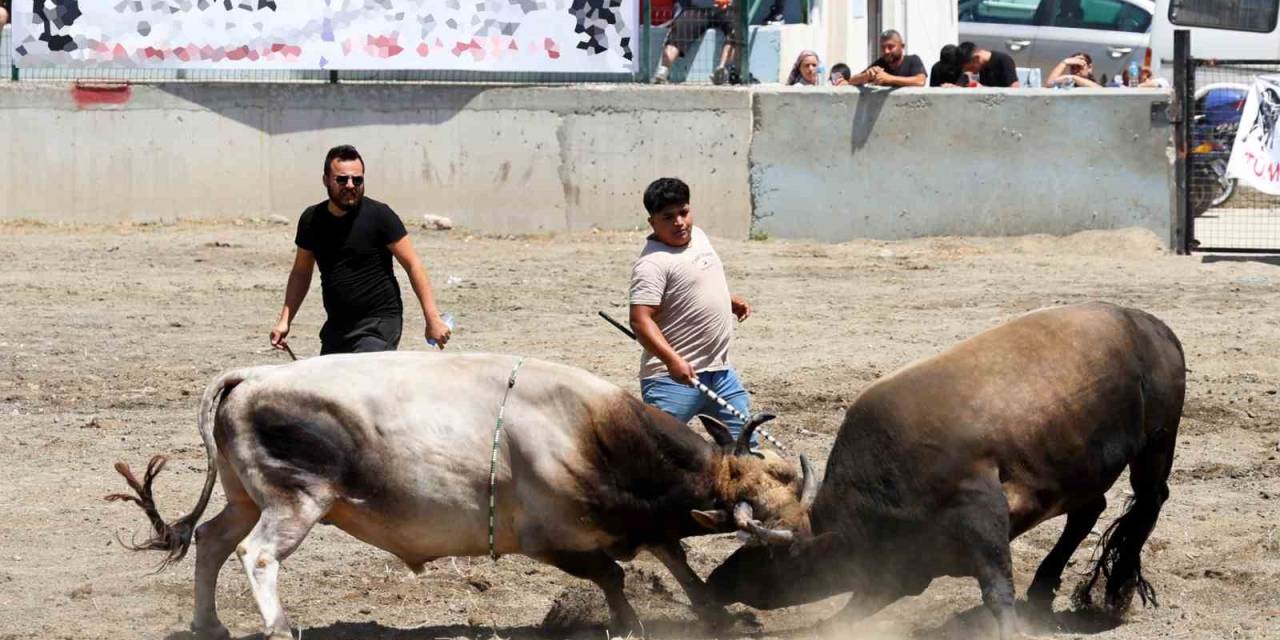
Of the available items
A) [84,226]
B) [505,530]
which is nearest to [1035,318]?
[505,530]

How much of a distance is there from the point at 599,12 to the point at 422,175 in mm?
2171

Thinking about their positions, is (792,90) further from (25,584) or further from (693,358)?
(25,584)

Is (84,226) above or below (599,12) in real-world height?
below

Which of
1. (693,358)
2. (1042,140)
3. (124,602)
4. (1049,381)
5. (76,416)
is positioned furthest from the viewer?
(1042,140)

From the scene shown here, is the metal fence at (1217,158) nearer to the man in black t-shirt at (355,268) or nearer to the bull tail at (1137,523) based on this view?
the bull tail at (1137,523)

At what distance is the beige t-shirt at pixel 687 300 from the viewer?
25.7 ft

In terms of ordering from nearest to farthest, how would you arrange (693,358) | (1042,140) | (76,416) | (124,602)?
(124,602), (693,358), (76,416), (1042,140)

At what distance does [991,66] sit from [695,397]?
32.0 feet

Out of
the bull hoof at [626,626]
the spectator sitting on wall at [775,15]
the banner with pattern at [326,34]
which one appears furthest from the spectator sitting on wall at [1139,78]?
the bull hoof at [626,626]

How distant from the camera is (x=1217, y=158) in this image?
620 inches

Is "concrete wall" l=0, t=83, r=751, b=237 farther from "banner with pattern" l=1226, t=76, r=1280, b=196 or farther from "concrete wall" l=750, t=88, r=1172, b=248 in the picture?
"banner with pattern" l=1226, t=76, r=1280, b=196

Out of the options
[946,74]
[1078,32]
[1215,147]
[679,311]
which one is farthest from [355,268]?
[1078,32]

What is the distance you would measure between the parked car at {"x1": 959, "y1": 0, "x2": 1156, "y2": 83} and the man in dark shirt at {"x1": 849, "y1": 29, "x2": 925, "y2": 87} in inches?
223

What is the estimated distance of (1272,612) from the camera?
7.06 m
